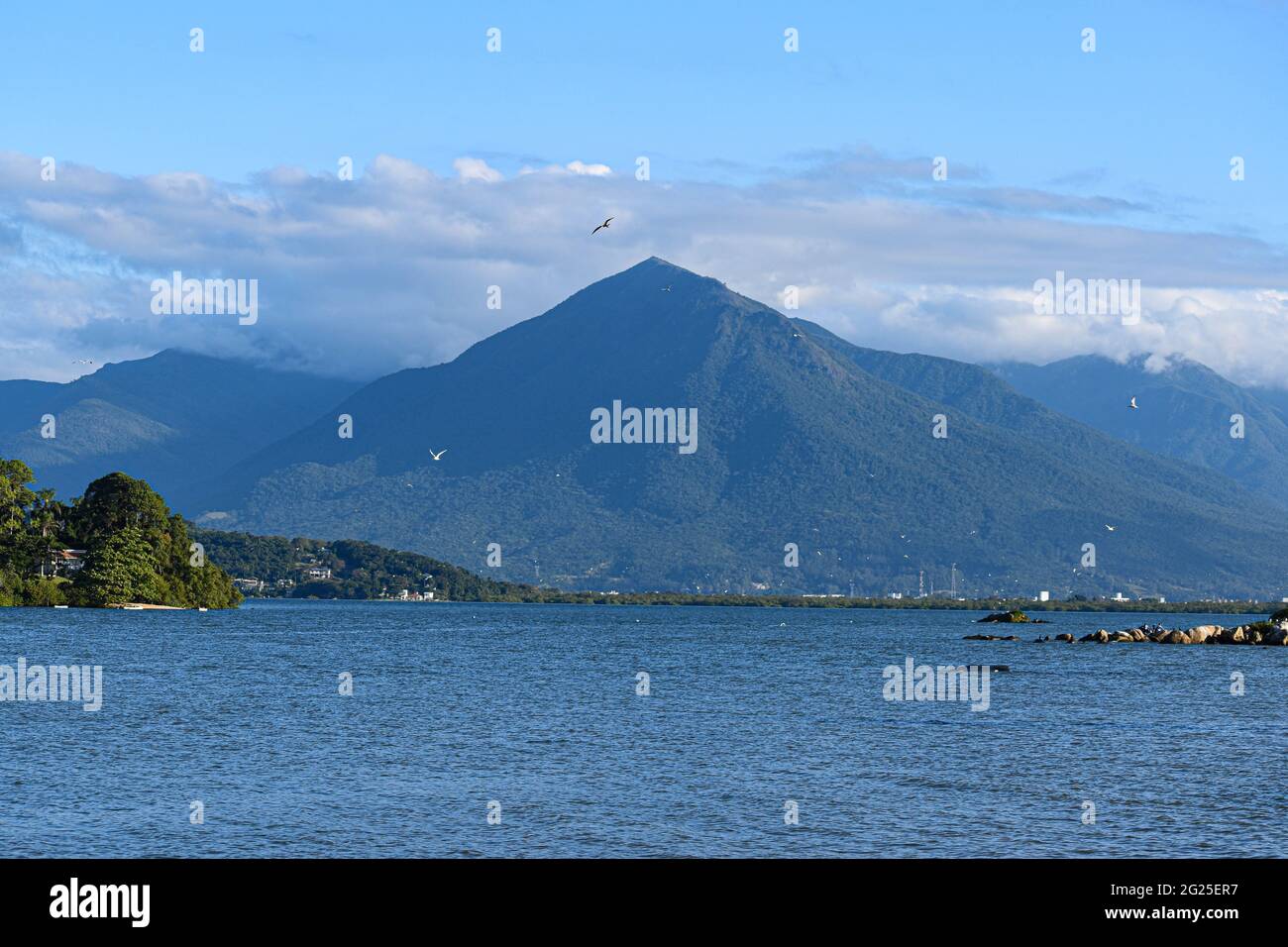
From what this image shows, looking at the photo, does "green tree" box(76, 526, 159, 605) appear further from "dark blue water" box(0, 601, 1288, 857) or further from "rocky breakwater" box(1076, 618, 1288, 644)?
"rocky breakwater" box(1076, 618, 1288, 644)

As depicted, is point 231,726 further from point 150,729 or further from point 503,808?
point 503,808

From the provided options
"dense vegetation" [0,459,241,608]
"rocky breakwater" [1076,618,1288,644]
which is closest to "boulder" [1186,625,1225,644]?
"rocky breakwater" [1076,618,1288,644]

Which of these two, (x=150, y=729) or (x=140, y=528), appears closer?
(x=150, y=729)

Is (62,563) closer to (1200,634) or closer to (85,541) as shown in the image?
(85,541)

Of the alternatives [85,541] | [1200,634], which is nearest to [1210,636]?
[1200,634]

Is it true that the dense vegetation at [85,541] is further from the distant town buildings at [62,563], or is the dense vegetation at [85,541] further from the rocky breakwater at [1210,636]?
the rocky breakwater at [1210,636]

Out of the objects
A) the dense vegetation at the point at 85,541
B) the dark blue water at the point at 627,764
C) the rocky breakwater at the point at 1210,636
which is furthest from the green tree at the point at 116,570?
the rocky breakwater at the point at 1210,636
